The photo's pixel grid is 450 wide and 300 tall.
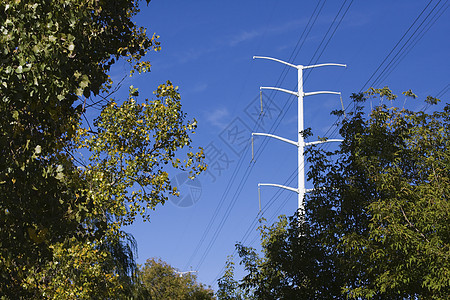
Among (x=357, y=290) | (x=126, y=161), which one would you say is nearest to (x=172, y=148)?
(x=126, y=161)

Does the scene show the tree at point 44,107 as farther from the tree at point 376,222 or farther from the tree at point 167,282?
the tree at point 167,282

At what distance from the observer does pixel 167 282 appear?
59.8m

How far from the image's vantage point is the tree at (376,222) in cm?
1255

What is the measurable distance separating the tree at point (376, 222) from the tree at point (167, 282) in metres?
35.6

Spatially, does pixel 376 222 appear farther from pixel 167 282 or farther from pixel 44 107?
pixel 167 282

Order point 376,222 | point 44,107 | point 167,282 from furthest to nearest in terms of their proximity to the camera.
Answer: point 167,282 < point 376,222 < point 44,107

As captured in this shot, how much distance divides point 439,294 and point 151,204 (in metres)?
7.76

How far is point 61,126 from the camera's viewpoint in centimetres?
716

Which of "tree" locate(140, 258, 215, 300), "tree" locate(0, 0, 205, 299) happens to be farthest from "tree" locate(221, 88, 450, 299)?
"tree" locate(140, 258, 215, 300)

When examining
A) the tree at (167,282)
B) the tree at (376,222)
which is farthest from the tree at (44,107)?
the tree at (167,282)

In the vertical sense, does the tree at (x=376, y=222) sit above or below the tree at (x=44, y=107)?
above

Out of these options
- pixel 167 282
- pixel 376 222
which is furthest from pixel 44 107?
pixel 167 282

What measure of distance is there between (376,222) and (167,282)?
160 feet

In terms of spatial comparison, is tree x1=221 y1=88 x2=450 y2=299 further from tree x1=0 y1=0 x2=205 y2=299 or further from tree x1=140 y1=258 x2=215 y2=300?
tree x1=140 y1=258 x2=215 y2=300
